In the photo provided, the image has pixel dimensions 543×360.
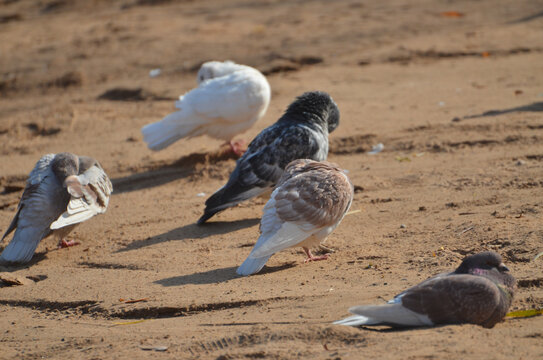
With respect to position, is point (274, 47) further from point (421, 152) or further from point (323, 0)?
point (421, 152)

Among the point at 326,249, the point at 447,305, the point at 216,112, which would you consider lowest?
the point at 326,249

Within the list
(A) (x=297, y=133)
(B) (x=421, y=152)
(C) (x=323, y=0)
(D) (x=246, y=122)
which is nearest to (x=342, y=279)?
(A) (x=297, y=133)

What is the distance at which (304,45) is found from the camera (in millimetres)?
11078

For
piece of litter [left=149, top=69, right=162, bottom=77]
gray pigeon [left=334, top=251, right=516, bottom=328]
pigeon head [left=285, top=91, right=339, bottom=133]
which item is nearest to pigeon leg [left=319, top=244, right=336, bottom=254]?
pigeon head [left=285, top=91, right=339, bottom=133]

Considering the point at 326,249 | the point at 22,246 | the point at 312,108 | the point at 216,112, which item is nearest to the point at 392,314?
the point at 326,249

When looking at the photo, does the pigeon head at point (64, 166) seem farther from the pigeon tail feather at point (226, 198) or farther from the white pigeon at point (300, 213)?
the white pigeon at point (300, 213)

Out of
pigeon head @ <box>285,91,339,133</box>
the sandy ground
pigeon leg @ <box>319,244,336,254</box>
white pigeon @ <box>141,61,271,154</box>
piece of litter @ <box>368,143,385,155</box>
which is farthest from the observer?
white pigeon @ <box>141,61,271,154</box>

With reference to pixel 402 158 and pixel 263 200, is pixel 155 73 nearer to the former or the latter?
pixel 263 200

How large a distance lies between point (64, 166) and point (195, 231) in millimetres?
1267

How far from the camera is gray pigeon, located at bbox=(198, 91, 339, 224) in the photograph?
19.7 feet

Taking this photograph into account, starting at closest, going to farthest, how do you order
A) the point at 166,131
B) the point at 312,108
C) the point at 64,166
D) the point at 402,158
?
the point at 64,166 < the point at 312,108 < the point at 402,158 < the point at 166,131

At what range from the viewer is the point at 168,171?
764 cm

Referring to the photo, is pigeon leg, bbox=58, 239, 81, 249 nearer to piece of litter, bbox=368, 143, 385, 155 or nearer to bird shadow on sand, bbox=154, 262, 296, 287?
bird shadow on sand, bbox=154, 262, 296, 287

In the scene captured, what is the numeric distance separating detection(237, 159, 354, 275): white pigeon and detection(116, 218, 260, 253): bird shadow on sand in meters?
1.12
